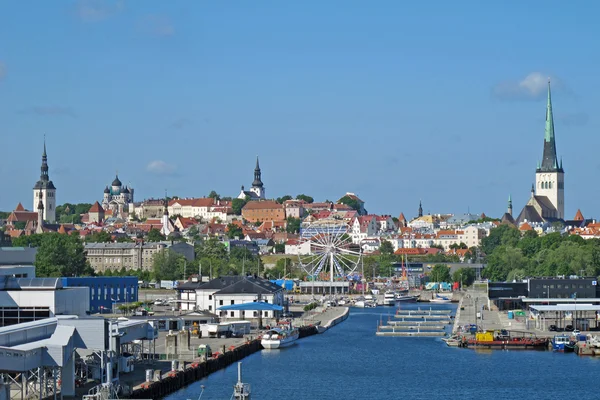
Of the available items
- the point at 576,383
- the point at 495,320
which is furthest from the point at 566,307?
the point at 576,383

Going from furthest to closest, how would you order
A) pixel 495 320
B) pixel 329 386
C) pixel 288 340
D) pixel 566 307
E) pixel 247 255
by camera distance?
pixel 247 255
pixel 495 320
pixel 566 307
pixel 288 340
pixel 329 386

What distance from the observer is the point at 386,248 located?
533 feet

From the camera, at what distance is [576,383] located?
1665 inches

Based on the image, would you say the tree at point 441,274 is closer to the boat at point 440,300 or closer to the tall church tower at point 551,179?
the boat at point 440,300

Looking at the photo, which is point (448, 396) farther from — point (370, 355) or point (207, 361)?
point (370, 355)

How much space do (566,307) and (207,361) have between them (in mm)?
23270

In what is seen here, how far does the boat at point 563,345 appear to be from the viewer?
51.4 meters

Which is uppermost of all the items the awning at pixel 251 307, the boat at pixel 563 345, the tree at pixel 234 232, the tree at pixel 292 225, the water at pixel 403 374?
the tree at pixel 292 225

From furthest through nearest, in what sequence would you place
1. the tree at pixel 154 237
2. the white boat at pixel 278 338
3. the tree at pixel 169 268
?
the tree at pixel 154 237 → the tree at pixel 169 268 → the white boat at pixel 278 338

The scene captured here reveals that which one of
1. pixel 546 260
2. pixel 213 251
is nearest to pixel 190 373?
pixel 546 260

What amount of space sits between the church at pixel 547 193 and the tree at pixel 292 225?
2905 cm

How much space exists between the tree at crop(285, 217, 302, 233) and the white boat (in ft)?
412

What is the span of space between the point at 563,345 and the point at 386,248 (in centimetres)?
11091

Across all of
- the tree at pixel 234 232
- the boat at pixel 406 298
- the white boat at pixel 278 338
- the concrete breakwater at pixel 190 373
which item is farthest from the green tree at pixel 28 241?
the concrete breakwater at pixel 190 373
